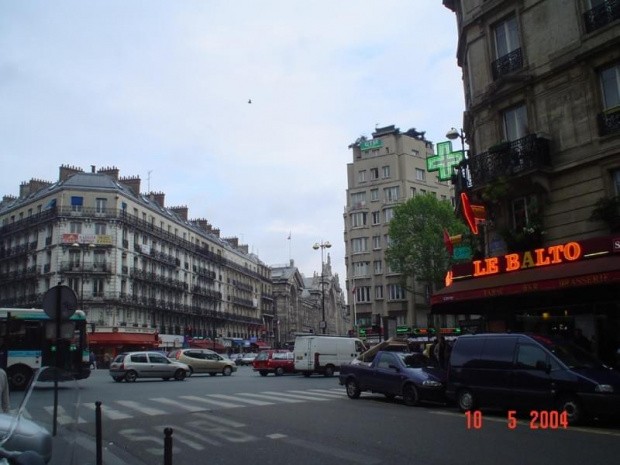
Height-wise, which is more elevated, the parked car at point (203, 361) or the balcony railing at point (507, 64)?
the balcony railing at point (507, 64)

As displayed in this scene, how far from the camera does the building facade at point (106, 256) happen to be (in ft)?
180

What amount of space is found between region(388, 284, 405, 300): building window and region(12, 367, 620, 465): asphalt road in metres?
43.6

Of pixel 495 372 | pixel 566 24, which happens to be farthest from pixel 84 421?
pixel 566 24

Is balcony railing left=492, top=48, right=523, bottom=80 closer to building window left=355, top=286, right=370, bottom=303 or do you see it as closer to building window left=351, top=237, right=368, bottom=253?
building window left=355, top=286, right=370, bottom=303

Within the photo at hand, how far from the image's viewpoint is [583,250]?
49.8 ft

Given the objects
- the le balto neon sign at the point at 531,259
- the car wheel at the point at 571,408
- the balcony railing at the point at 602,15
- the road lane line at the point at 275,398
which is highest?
the balcony railing at the point at 602,15

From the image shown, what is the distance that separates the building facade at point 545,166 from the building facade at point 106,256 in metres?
38.5

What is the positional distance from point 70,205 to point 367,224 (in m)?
32.4

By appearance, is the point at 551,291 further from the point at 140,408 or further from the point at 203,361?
the point at 203,361

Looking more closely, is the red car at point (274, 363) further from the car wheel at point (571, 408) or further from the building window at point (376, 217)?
the building window at point (376, 217)

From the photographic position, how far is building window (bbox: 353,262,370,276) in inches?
2446
